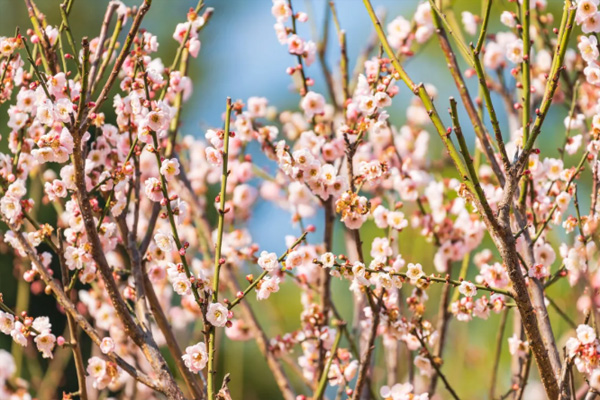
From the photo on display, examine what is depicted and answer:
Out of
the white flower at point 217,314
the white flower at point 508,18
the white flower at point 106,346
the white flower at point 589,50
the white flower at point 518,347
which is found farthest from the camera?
the white flower at point 508,18

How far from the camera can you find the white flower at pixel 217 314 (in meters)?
1.37

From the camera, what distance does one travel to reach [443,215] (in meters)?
2.19

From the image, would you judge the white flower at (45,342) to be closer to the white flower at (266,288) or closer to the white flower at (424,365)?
the white flower at (266,288)

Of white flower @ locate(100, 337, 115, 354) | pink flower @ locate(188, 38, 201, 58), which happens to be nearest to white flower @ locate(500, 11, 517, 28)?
pink flower @ locate(188, 38, 201, 58)

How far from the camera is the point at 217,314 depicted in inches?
54.4

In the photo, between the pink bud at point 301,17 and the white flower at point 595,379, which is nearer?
the white flower at point 595,379

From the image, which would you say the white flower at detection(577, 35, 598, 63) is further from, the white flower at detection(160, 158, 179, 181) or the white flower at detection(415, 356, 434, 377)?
the white flower at detection(160, 158, 179, 181)

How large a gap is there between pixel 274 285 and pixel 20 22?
9.70 m

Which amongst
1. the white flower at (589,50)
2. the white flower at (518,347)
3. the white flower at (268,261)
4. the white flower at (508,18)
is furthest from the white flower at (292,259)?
the white flower at (508,18)

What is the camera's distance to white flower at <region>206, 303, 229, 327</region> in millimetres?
1370

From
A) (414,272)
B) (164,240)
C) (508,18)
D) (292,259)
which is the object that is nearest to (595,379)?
(414,272)

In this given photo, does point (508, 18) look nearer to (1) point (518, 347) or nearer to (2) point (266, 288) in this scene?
(1) point (518, 347)

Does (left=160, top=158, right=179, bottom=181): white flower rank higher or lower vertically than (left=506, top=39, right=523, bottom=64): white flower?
lower

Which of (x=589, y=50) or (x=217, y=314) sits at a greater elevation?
(x=589, y=50)
